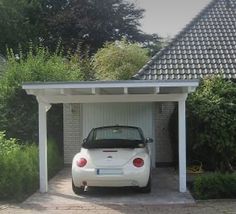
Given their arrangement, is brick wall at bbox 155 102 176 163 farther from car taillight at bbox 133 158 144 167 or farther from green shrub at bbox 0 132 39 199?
car taillight at bbox 133 158 144 167

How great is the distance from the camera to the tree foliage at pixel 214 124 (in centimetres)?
1488

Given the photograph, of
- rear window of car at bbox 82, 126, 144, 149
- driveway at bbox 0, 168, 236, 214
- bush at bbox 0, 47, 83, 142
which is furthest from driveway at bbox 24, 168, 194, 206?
bush at bbox 0, 47, 83, 142

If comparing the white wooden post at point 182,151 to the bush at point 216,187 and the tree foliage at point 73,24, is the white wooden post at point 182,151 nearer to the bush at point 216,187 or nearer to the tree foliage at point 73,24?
the bush at point 216,187

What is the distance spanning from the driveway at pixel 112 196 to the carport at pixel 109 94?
48cm

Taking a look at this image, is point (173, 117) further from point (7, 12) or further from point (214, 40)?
point (7, 12)

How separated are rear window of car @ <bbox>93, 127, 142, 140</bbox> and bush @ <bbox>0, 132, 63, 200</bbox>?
1.77 meters

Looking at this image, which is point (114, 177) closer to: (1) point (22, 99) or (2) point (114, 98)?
(2) point (114, 98)

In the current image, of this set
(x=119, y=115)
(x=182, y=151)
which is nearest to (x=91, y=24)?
(x=119, y=115)

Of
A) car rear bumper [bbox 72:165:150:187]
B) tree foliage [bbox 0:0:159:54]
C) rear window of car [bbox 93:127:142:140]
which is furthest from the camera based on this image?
tree foliage [bbox 0:0:159:54]

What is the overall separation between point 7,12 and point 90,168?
28042 mm

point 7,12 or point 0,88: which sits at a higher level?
point 7,12

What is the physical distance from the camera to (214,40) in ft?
64.4

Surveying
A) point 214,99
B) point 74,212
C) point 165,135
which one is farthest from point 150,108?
point 74,212

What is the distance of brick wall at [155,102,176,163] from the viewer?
59.4ft
